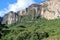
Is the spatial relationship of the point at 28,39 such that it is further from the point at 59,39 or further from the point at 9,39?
the point at 59,39

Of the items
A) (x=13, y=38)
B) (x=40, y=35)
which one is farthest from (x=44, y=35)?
(x=13, y=38)

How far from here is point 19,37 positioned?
3433 inches

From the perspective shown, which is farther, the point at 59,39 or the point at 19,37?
the point at 19,37

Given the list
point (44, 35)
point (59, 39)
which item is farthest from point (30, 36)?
point (59, 39)

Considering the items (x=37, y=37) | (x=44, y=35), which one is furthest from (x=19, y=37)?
(x=44, y=35)

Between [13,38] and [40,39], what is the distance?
985 centimetres

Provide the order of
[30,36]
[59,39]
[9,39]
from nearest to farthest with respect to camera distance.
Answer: [59,39] → [9,39] → [30,36]

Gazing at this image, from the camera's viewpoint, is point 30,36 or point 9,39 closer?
point 9,39

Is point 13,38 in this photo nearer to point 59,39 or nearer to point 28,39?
point 28,39

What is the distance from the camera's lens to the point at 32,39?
284 ft

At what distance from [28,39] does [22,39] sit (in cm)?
222

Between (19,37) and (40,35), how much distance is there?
35.5 feet

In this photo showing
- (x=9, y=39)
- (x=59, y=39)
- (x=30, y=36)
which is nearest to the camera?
(x=59, y=39)

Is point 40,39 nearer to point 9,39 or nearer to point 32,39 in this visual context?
point 32,39
